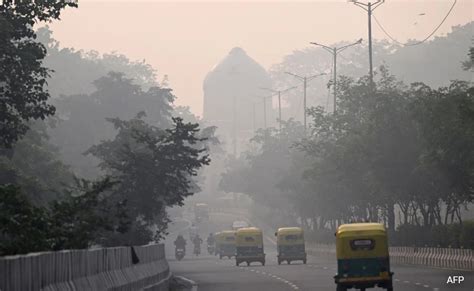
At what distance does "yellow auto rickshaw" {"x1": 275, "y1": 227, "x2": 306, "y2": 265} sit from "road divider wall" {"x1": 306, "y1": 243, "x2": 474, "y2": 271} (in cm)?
684

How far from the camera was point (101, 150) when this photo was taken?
67.3 metres

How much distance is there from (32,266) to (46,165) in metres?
50.4

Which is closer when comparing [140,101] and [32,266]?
[32,266]

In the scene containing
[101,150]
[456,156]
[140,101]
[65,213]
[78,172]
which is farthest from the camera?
[140,101]

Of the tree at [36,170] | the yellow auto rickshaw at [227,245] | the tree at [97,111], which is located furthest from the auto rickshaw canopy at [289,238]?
the tree at [97,111]

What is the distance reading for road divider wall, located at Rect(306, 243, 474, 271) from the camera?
195 feet

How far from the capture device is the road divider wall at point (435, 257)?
59.3 meters

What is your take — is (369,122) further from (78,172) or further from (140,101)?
(140,101)

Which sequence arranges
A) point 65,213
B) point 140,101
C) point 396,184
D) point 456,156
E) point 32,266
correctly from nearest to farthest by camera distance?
point 32,266 < point 65,213 < point 456,156 < point 396,184 < point 140,101

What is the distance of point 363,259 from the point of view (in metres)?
39.1

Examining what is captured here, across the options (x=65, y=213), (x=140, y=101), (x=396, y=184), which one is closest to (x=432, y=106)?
(x=396, y=184)

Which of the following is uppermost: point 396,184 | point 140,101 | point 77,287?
point 140,101

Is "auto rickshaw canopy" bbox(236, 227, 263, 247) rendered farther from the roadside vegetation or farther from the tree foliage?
the tree foliage

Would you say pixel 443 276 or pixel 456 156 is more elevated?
pixel 456 156
